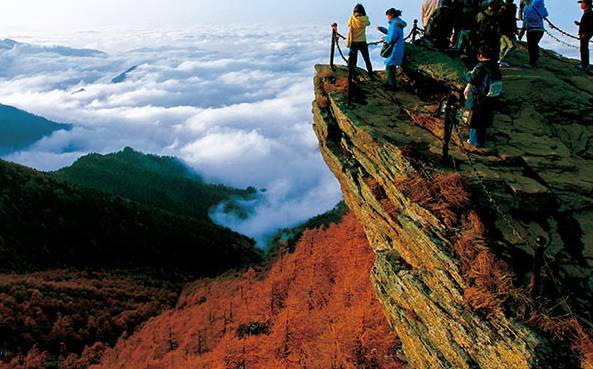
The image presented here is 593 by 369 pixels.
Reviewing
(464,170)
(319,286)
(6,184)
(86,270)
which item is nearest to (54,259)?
(86,270)

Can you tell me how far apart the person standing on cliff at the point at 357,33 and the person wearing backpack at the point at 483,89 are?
19.5 ft

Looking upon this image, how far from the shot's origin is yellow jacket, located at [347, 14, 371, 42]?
52.0ft

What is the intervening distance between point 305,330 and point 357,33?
45.7ft

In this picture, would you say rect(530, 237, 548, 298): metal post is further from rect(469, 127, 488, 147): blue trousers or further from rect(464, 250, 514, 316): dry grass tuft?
rect(469, 127, 488, 147): blue trousers

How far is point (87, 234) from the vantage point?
75250mm

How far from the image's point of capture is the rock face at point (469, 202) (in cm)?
819

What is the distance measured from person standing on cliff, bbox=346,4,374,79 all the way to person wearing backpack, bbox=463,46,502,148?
19.5 ft

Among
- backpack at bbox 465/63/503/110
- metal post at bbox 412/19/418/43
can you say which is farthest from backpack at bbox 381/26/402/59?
backpack at bbox 465/63/503/110

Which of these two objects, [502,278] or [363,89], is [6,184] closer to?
[363,89]

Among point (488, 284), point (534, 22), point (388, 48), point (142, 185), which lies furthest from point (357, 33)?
point (142, 185)

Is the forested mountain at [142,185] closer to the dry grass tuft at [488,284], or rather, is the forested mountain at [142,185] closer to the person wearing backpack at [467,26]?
the person wearing backpack at [467,26]

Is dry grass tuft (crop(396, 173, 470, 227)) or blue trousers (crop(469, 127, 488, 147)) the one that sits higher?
blue trousers (crop(469, 127, 488, 147))

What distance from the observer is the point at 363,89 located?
17.1 meters

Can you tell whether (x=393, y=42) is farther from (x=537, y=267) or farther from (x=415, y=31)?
(x=537, y=267)
